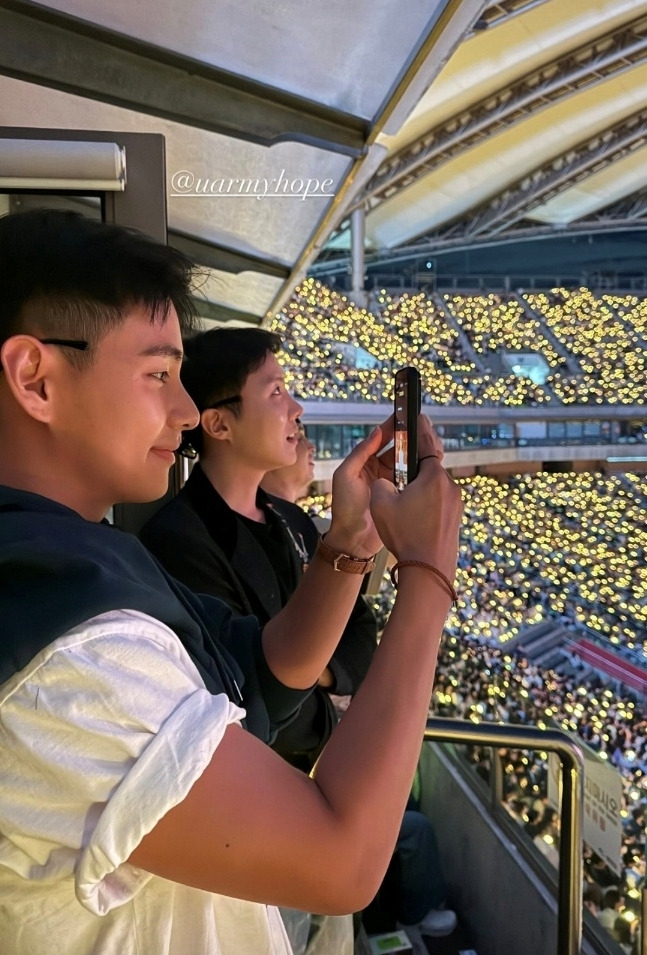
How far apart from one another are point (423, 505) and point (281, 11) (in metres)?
1.27

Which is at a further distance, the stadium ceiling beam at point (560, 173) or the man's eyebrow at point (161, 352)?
the stadium ceiling beam at point (560, 173)

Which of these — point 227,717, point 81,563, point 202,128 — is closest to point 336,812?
point 227,717

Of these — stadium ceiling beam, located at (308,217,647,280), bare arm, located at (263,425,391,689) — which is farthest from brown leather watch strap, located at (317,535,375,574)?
stadium ceiling beam, located at (308,217,647,280)

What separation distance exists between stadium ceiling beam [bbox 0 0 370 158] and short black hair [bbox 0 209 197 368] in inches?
33.6

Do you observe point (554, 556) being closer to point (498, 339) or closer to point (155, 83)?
point (498, 339)

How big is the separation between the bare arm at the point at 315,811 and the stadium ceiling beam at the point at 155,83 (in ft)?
3.93

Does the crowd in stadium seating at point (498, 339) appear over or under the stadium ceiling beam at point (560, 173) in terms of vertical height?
under

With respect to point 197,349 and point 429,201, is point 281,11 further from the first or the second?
point 429,201

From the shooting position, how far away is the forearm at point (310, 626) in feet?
2.43

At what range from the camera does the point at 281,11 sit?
1432 mm

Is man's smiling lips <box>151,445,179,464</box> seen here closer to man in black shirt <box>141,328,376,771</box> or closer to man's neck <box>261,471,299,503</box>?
man in black shirt <box>141,328,376,771</box>

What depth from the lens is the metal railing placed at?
133 cm

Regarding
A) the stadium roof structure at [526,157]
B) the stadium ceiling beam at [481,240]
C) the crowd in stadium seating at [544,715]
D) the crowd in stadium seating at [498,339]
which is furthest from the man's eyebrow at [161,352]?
the stadium ceiling beam at [481,240]

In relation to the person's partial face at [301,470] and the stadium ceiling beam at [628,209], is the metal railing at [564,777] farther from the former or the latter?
the stadium ceiling beam at [628,209]
